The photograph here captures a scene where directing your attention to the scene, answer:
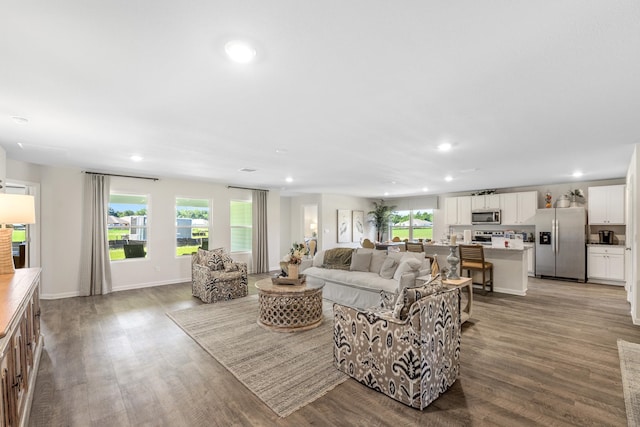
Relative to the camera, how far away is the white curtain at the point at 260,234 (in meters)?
8.10

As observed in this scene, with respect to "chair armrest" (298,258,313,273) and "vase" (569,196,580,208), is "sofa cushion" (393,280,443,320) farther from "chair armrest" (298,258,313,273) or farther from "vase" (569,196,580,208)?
"vase" (569,196,580,208)

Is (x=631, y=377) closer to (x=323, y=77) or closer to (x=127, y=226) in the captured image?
(x=323, y=77)

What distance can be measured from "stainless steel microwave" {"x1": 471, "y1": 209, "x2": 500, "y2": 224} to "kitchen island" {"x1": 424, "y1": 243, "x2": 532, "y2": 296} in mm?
2551

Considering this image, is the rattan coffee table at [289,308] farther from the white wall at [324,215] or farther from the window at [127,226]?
the white wall at [324,215]

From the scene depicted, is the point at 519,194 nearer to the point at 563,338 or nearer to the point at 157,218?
the point at 563,338

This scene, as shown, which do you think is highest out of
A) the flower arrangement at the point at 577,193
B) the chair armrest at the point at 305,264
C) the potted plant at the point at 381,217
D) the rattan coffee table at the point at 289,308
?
the flower arrangement at the point at 577,193

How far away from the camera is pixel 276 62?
6.23ft

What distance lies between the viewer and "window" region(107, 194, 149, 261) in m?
6.20

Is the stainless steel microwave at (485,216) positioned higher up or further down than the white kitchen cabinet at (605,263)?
higher up

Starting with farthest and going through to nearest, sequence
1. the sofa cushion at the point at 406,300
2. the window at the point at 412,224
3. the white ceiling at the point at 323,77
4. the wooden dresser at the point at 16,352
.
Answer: the window at the point at 412,224 < the sofa cushion at the point at 406,300 < the wooden dresser at the point at 16,352 < the white ceiling at the point at 323,77

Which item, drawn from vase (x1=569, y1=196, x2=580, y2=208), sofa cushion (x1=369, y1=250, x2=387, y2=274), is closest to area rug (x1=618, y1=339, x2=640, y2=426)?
sofa cushion (x1=369, y1=250, x2=387, y2=274)

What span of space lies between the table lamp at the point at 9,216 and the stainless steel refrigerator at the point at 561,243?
9457mm

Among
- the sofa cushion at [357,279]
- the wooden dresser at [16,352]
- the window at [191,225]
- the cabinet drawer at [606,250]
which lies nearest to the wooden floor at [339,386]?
the wooden dresser at [16,352]

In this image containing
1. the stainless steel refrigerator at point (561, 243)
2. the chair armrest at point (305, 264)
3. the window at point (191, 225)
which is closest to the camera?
the chair armrest at point (305, 264)
